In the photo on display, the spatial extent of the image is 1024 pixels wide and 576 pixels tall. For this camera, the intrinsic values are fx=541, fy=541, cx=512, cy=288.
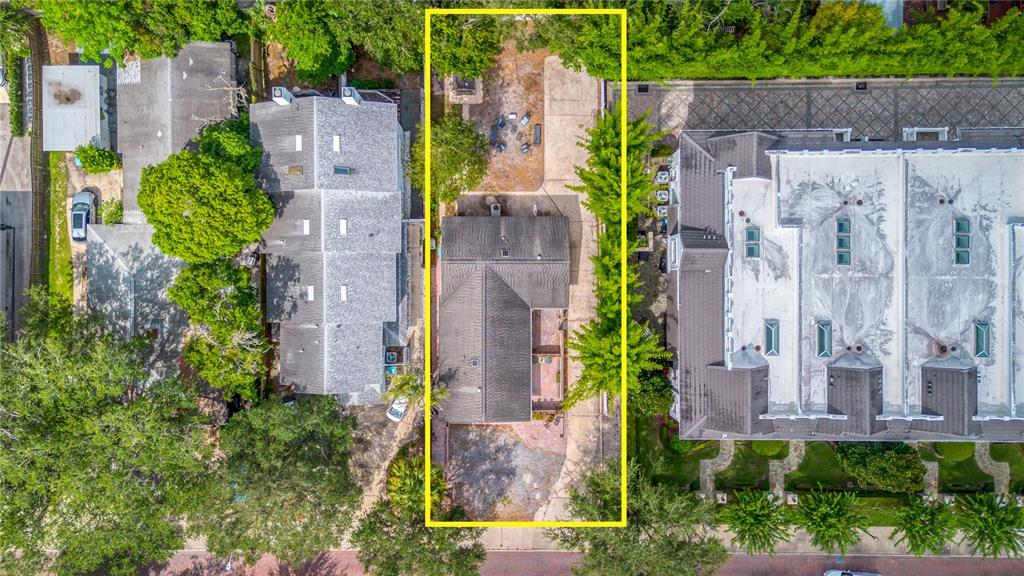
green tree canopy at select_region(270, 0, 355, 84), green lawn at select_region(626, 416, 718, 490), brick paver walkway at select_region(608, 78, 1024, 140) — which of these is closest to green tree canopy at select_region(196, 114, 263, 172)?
green tree canopy at select_region(270, 0, 355, 84)

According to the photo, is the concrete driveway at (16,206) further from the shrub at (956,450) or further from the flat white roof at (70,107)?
the shrub at (956,450)

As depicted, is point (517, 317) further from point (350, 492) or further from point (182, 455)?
point (182, 455)

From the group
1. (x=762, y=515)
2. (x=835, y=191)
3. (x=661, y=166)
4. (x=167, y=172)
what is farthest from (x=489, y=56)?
(x=762, y=515)

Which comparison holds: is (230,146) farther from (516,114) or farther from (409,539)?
(409,539)

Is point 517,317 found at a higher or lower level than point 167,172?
lower

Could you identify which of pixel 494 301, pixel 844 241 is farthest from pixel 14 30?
pixel 844 241

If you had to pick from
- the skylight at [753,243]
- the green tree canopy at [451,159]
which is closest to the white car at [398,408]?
the green tree canopy at [451,159]
